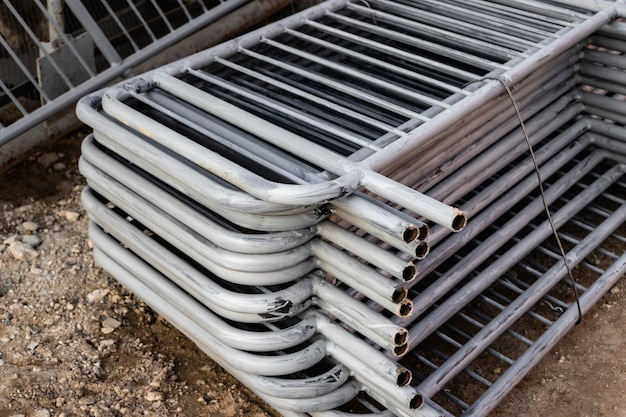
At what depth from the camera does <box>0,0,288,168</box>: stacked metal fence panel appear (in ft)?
13.2

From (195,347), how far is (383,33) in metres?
1.52

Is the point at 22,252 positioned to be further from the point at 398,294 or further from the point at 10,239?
the point at 398,294

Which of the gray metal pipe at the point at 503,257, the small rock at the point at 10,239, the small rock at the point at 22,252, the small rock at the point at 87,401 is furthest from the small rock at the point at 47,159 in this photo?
the gray metal pipe at the point at 503,257

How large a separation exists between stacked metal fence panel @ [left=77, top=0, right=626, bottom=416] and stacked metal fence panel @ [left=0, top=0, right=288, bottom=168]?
2.90 ft

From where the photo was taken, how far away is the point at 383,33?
363cm

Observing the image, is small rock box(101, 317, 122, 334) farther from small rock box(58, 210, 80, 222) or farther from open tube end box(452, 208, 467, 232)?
open tube end box(452, 208, 467, 232)

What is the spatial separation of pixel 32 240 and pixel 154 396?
1131 mm

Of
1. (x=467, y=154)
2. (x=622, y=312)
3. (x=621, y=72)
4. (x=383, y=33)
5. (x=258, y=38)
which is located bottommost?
(x=622, y=312)

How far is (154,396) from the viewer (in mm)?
3182

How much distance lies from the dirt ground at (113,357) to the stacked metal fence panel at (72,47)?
56 cm

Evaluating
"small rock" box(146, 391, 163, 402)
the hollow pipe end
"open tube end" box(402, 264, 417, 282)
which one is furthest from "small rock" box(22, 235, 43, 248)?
the hollow pipe end

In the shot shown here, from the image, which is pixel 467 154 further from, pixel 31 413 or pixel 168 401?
pixel 31 413

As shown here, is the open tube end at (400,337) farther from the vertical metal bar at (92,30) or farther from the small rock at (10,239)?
the vertical metal bar at (92,30)

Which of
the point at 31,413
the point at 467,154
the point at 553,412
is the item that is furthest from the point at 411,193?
the point at 31,413
